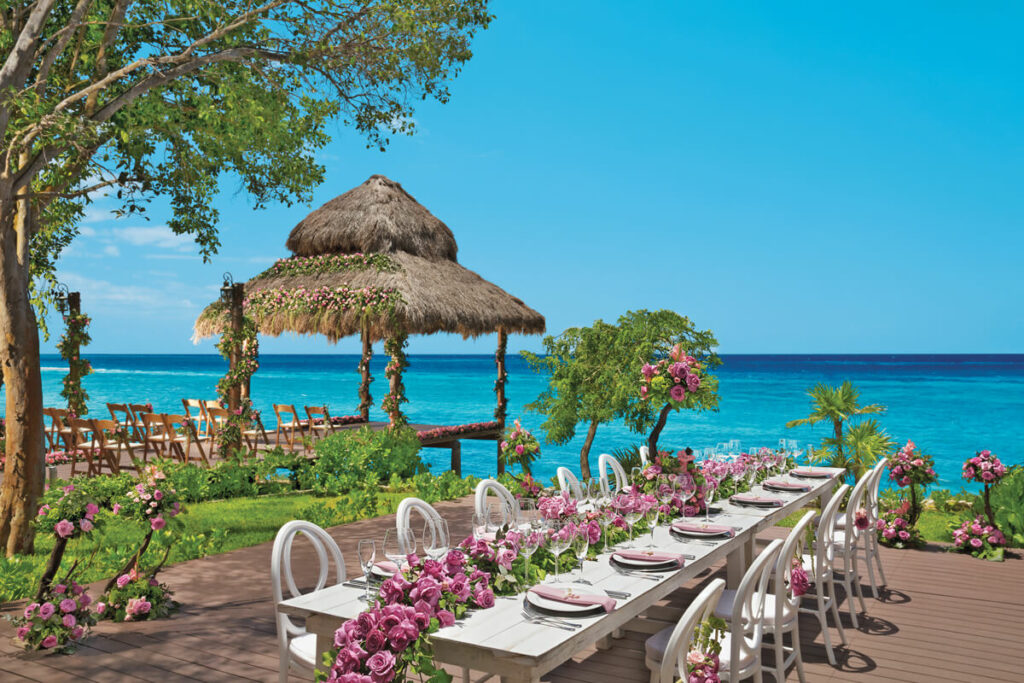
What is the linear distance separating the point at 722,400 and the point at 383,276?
897 inches

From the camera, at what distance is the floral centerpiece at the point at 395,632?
208cm

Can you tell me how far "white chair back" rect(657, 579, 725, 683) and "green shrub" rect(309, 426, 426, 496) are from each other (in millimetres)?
7180

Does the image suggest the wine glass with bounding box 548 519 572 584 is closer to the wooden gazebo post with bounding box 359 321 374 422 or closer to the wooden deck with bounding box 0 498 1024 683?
the wooden deck with bounding box 0 498 1024 683

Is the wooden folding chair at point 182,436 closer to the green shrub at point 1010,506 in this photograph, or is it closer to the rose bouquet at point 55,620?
the rose bouquet at point 55,620

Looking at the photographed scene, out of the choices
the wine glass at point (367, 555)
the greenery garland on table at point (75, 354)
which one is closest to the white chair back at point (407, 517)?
the wine glass at point (367, 555)

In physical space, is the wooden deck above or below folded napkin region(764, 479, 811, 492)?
below

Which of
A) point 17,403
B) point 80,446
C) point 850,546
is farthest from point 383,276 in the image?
point 850,546

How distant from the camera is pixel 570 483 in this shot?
5.77 m

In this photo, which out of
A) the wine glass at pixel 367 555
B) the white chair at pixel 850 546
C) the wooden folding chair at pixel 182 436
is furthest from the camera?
the wooden folding chair at pixel 182 436

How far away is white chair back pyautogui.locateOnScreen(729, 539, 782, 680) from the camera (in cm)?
283

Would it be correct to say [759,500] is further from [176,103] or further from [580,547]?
[176,103]

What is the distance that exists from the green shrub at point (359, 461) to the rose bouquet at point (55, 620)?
5173mm

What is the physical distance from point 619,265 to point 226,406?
48.7 meters

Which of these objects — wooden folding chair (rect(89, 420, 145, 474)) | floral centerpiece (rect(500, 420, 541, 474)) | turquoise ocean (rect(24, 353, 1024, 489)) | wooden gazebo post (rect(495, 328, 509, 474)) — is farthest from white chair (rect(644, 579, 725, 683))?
turquoise ocean (rect(24, 353, 1024, 489))
